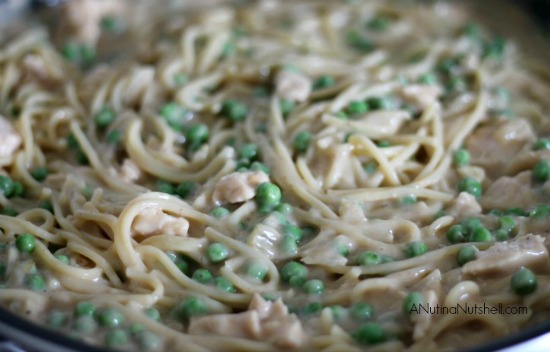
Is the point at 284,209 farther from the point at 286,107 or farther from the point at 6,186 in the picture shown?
the point at 6,186

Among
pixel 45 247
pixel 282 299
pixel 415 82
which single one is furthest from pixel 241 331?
pixel 415 82

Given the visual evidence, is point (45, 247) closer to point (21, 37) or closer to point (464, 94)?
point (21, 37)

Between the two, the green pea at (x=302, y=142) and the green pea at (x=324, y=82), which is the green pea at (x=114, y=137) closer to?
the green pea at (x=302, y=142)

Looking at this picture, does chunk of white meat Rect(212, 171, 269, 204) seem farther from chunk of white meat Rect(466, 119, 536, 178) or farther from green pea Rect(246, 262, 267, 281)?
chunk of white meat Rect(466, 119, 536, 178)

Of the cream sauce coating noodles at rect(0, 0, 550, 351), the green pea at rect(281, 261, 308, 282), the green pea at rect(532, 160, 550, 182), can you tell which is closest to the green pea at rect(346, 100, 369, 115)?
the cream sauce coating noodles at rect(0, 0, 550, 351)

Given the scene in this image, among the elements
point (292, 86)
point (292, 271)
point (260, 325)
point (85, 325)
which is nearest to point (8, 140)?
point (85, 325)
